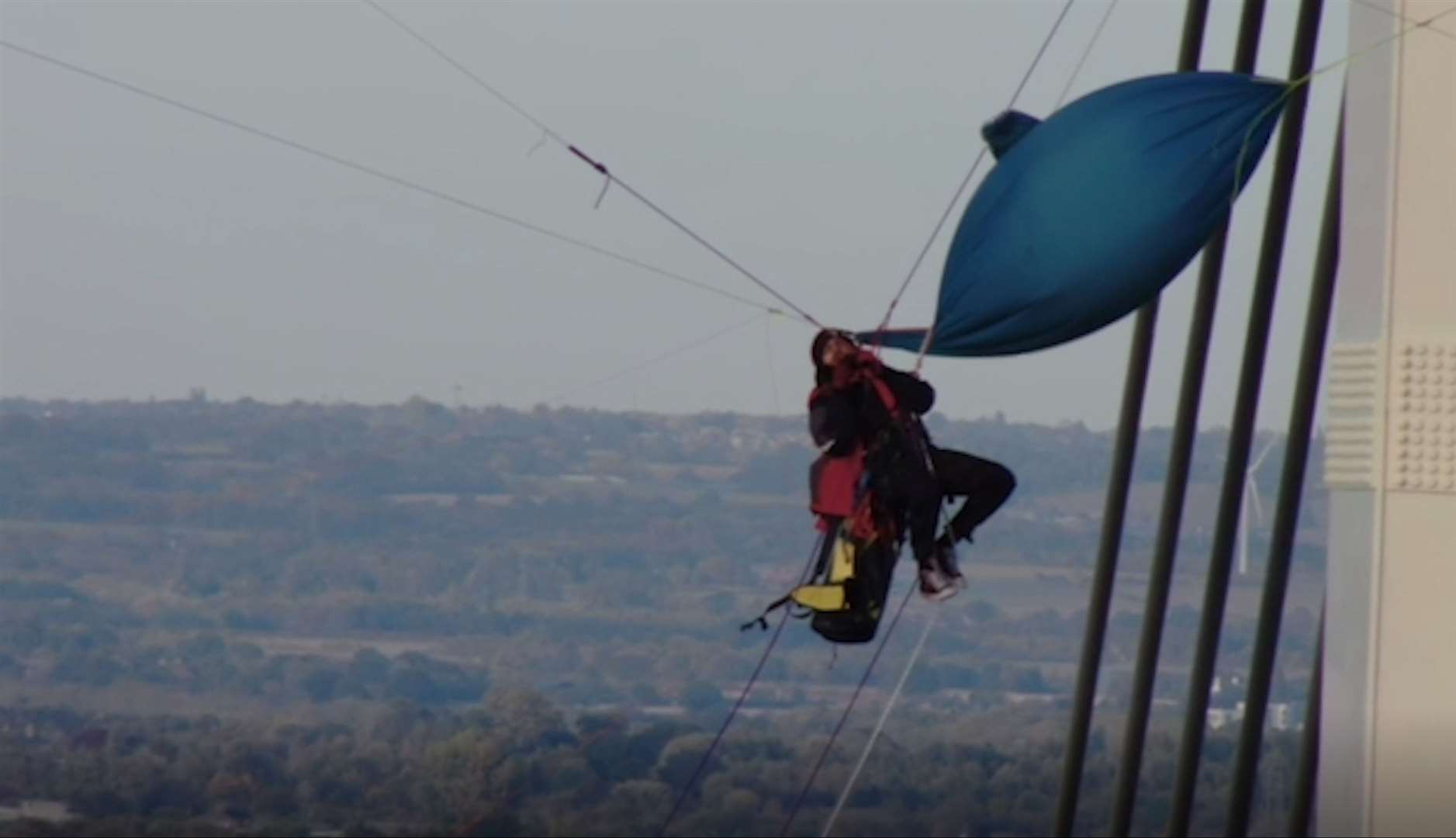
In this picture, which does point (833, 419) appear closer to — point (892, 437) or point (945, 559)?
point (892, 437)

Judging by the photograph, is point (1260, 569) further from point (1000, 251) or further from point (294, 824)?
point (294, 824)

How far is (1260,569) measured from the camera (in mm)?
9422

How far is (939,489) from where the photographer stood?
17.6ft

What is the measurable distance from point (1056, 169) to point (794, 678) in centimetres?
1903

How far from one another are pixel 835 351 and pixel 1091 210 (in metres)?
0.61

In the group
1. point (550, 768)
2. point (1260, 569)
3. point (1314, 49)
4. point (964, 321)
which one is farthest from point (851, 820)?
point (964, 321)

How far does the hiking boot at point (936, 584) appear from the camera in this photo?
17.9ft

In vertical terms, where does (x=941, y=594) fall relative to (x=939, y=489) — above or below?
below

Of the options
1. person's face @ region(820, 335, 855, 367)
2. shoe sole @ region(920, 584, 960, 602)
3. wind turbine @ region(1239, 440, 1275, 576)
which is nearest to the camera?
person's face @ region(820, 335, 855, 367)

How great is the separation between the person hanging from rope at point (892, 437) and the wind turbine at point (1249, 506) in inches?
135

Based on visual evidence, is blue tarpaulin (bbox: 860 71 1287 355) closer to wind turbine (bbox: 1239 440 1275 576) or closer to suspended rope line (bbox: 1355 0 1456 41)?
suspended rope line (bbox: 1355 0 1456 41)

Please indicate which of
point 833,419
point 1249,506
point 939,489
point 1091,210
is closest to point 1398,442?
point 1091,210

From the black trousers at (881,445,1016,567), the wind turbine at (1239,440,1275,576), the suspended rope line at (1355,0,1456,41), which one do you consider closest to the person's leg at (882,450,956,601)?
the black trousers at (881,445,1016,567)

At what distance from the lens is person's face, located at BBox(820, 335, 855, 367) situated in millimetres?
5207
